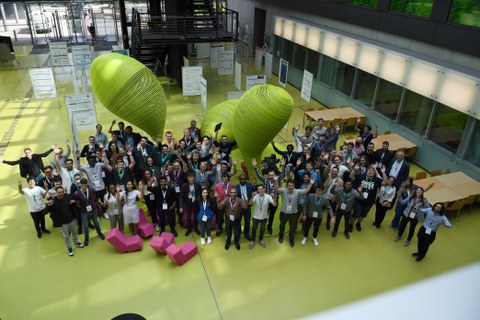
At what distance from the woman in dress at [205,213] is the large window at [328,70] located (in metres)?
9.21

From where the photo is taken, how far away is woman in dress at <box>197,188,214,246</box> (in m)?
7.19

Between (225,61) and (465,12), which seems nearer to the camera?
(465,12)

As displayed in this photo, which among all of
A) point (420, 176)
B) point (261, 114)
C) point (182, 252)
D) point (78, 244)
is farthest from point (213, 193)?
point (420, 176)

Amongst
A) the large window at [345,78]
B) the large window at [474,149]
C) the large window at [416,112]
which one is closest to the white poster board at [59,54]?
the large window at [345,78]

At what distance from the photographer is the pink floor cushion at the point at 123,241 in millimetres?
7113

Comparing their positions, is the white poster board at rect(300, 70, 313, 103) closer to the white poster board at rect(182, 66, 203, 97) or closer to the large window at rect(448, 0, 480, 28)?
the white poster board at rect(182, 66, 203, 97)

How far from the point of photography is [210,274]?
6949 mm

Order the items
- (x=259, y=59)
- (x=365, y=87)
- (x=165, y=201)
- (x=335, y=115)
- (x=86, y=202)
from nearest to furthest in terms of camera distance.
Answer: (x=86, y=202) < (x=165, y=201) < (x=335, y=115) < (x=365, y=87) < (x=259, y=59)

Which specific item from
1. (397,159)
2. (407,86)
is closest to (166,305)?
(397,159)

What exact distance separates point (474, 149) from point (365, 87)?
458 centimetres

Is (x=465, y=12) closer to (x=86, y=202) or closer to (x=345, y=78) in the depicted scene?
(x=345, y=78)

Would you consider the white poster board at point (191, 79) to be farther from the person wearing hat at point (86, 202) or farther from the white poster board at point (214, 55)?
the person wearing hat at point (86, 202)

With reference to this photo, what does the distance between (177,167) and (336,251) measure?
11.9 ft

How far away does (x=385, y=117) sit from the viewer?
12.2m
